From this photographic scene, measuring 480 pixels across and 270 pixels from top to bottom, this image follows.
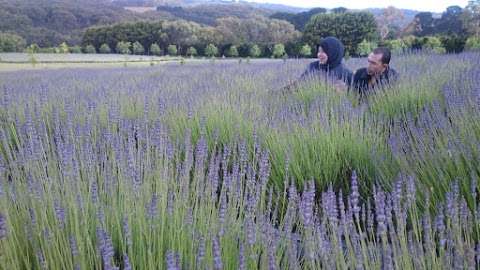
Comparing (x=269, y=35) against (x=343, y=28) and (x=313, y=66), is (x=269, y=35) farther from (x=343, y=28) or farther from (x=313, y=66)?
(x=313, y=66)

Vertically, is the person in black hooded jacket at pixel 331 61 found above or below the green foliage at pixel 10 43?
above

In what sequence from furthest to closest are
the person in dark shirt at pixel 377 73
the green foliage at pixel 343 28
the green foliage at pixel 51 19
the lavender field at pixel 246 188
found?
the green foliage at pixel 51 19 < the green foliage at pixel 343 28 < the person in dark shirt at pixel 377 73 < the lavender field at pixel 246 188

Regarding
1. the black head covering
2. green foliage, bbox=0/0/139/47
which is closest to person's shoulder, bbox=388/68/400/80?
the black head covering

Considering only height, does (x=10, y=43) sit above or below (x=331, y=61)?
below

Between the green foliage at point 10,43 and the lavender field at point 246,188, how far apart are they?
106 feet

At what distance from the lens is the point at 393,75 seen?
5367 millimetres

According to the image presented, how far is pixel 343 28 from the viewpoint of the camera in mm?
35406

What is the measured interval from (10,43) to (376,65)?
34172 mm

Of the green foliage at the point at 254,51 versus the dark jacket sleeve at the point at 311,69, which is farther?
the green foliage at the point at 254,51

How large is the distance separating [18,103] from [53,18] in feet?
147

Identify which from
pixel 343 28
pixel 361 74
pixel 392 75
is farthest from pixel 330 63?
pixel 343 28

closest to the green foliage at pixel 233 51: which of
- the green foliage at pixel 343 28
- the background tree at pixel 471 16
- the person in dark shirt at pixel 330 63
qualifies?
the green foliage at pixel 343 28

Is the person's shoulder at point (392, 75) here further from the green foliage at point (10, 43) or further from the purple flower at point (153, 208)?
the green foliage at point (10, 43)

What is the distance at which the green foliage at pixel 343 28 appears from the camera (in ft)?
114
